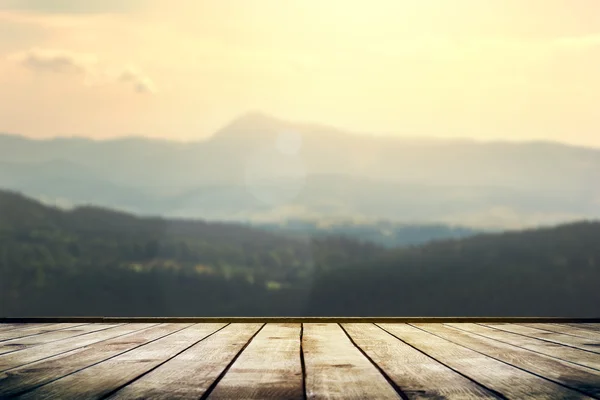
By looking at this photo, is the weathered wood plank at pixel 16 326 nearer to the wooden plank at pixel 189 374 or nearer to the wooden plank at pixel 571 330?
the wooden plank at pixel 189 374

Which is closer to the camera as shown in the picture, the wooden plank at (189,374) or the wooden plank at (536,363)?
the wooden plank at (189,374)

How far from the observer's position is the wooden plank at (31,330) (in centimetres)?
300

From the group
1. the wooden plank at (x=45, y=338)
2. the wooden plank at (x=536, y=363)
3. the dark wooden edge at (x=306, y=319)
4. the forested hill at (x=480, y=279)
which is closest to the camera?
the wooden plank at (x=536, y=363)

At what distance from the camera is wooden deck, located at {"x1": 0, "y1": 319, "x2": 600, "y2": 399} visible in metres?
1.67

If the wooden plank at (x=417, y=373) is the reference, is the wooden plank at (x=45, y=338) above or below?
above

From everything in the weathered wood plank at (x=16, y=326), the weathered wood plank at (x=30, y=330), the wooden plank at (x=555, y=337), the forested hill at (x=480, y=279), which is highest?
the forested hill at (x=480, y=279)

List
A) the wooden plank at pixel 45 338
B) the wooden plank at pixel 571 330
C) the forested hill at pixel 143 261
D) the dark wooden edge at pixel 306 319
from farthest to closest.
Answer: the forested hill at pixel 143 261 < the dark wooden edge at pixel 306 319 < the wooden plank at pixel 571 330 < the wooden plank at pixel 45 338

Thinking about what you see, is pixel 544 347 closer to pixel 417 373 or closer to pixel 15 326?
pixel 417 373

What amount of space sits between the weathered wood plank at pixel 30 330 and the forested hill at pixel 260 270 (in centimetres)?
2973

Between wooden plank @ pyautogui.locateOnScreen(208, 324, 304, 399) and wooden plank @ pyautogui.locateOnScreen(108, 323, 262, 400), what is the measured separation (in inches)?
1.7

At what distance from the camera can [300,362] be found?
212cm

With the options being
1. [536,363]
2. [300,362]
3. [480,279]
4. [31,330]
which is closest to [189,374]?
[300,362]

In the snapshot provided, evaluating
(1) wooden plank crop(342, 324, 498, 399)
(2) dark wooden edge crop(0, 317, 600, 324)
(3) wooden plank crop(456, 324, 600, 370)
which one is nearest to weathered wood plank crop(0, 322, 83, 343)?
(2) dark wooden edge crop(0, 317, 600, 324)

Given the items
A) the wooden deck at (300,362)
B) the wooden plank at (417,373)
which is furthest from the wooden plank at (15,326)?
the wooden plank at (417,373)
